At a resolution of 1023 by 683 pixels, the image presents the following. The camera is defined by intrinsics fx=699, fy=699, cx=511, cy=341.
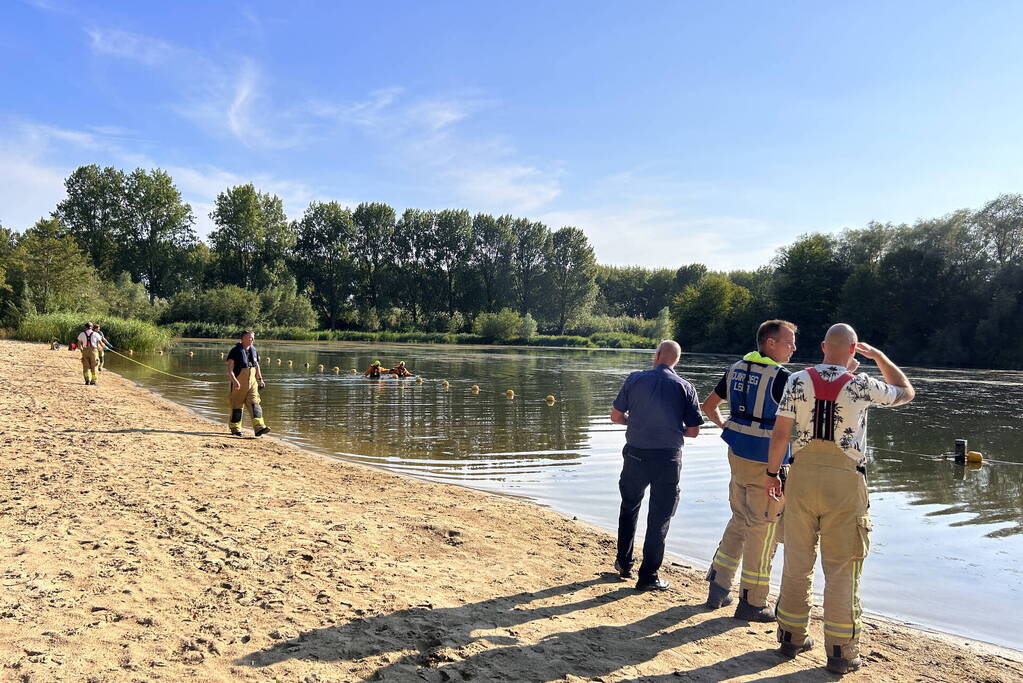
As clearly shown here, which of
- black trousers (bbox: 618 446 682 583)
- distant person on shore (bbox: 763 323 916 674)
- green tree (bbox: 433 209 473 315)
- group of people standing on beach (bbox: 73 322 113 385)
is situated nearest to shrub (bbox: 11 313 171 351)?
group of people standing on beach (bbox: 73 322 113 385)

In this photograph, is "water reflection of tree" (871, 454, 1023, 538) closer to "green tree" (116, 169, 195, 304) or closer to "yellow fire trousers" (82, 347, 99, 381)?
"yellow fire trousers" (82, 347, 99, 381)

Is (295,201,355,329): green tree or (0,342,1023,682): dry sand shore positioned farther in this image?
(295,201,355,329): green tree

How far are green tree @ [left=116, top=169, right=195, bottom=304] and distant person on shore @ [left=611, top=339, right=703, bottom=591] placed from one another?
300ft

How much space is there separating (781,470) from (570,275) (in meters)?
99.3

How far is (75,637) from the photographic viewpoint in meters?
3.99

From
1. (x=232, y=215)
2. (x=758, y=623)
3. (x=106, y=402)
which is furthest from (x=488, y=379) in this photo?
(x=232, y=215)

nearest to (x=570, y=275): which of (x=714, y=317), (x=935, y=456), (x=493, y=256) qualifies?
(x=493, y=256)

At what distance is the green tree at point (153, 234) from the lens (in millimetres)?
86000

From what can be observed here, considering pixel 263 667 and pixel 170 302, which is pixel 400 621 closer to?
pixel 263 667

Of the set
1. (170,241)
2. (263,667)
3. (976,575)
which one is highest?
(170,241)

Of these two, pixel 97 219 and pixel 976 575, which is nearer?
pixel 976 575

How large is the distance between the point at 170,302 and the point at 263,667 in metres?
78.8

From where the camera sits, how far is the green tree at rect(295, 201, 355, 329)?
94.6 meters

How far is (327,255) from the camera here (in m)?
96.5
